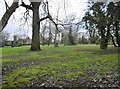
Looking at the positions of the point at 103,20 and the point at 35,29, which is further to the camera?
the point at 35,29

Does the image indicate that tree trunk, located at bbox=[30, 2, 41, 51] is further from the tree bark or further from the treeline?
the tree bark

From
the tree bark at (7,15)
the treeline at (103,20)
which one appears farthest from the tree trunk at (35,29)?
the tree bark at (7,15)

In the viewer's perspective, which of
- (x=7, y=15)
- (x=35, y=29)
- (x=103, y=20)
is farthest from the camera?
(x=35, y=29)

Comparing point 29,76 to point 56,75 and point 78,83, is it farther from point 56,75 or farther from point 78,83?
point 78,83

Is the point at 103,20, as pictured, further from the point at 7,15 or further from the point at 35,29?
the point at 7,15

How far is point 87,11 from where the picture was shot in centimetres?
2486

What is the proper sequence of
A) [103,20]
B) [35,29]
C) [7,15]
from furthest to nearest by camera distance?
[35,29]
[103,20]
[7,15]

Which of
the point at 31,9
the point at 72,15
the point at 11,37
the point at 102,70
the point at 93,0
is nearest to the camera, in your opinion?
the point at 102,70

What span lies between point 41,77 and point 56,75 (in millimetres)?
589

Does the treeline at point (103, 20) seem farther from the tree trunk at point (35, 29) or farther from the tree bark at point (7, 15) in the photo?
the tree bark at point (7, 15)

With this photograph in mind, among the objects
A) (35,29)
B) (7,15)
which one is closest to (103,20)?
(35,29)

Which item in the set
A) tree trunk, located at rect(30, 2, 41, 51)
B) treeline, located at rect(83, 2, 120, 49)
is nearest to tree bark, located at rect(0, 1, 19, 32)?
treeline, located at rect(83, 2, 120, 49)

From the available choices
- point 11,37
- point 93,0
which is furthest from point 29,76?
point 11,37

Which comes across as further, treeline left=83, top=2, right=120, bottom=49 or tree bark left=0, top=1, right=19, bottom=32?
treeline left=83, top=2, right=120, bottom=49
